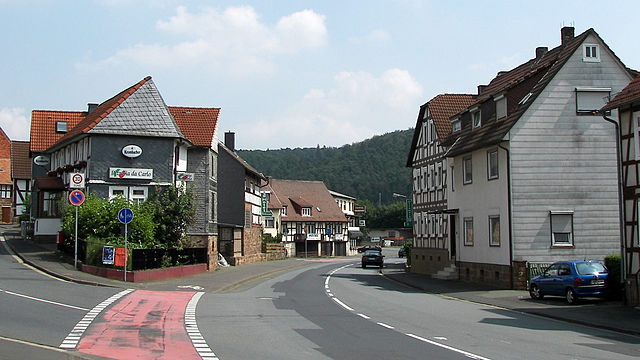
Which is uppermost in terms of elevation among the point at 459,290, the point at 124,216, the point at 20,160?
the point at 20,160

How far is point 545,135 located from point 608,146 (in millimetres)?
2906

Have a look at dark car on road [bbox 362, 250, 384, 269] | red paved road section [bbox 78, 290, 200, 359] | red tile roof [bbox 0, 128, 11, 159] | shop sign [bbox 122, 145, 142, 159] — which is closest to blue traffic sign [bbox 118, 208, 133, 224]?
red paved road section [bbox 78, 290, 200, 359]

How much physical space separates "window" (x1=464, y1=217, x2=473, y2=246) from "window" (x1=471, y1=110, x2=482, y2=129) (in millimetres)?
5106

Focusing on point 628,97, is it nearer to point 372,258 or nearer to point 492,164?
point 492,164

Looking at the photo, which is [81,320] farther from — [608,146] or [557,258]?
[608,146]

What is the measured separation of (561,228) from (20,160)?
65.7 m

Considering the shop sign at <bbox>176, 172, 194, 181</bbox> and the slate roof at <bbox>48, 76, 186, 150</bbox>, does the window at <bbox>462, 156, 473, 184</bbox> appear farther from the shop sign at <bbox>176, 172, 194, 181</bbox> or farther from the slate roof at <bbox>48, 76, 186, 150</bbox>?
the shop sign at <bbox>176, 172, 194, 181</bbox>

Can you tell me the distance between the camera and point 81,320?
50.8 ft

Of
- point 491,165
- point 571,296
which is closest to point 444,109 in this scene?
point 491,165

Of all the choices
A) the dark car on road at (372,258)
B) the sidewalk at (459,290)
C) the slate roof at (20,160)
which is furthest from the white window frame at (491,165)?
the slate roof at (20,160)

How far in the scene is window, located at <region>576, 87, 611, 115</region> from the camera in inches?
1175

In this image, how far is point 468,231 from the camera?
114ft

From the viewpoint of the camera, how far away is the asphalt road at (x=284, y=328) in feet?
39.0

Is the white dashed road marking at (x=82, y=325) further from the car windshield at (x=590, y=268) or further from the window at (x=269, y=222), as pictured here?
the window at (x=269, y=222)
